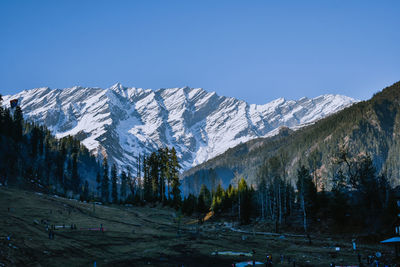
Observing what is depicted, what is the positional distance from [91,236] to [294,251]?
33.5m

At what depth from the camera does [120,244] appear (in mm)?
58062

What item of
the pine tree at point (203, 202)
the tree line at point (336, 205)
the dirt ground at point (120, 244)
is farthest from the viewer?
the pine tree at point (203, 202)

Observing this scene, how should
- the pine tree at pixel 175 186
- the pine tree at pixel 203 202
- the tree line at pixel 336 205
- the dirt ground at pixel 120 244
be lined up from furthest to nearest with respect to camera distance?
the pine tree at pixel 175 186 → the pine tree at pixel 203 202 → the tree line at pixel 336 205 → the dirt ground at pixel 120 244

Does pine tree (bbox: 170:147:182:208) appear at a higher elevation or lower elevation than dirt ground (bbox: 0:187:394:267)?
higher

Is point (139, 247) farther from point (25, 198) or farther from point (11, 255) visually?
point (25, 198)

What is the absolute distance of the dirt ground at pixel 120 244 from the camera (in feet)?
150

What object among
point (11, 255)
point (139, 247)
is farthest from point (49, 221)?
point (11, 255)

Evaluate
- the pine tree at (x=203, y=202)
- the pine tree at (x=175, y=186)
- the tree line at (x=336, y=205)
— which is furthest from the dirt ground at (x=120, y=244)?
the pine tree at (x=175, y=186)

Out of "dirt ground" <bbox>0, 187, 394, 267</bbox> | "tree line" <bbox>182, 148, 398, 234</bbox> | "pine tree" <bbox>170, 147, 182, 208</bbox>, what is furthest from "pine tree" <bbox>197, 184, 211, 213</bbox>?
"dirt ground" <bbox>0, 187, 394, 267</bbox>

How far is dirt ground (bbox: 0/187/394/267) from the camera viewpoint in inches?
1797

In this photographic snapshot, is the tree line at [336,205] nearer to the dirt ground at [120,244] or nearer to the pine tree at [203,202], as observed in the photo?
the pine tree at [203,202]

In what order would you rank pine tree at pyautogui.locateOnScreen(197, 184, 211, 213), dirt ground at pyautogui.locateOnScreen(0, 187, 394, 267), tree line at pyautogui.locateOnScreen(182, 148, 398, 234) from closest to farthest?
dirt ground at pyautogui.locateOnScreen(0, 187, 394, 267)
tree line at pyautogui.locateOnScreen(182, 148, 398, 234)
pine tree at pyautogui.locateOnScreen(197, 184, 211, 213)

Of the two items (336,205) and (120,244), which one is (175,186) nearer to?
(336,205)

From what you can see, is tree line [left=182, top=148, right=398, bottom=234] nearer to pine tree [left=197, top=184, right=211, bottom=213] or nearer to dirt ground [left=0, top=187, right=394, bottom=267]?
pine tree [left=197, top=184, right=211, bottom=213]
